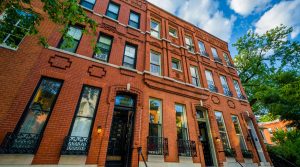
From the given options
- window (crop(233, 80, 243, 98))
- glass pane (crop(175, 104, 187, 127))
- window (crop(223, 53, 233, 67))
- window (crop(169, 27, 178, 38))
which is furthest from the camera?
window (crop(223, 53, 233, 67))

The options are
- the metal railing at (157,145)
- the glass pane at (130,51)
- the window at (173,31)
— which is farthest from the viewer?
the window at (173,31)

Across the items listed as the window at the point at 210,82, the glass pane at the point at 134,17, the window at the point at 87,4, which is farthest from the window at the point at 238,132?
the window at the point at 87,4

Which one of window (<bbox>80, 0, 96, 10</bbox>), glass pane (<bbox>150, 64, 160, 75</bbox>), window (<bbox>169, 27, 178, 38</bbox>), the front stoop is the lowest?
the front stoop

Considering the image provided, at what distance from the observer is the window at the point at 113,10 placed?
977cm

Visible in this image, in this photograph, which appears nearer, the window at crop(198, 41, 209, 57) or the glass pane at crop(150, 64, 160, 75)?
the glass pane at crop(150, 64, 160, 75)

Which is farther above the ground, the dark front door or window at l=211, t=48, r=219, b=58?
window at l=211, t=48, r=219, b=58

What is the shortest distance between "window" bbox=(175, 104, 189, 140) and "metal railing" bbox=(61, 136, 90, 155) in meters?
4.56

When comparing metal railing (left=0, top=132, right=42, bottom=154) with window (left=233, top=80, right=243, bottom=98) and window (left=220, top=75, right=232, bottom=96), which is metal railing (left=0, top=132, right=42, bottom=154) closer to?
window (left=220, top=75, right=232, bottom=96)

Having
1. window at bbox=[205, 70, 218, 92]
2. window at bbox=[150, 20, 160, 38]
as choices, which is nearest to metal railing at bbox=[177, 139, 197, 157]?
window at bbox=[205, 70, 218, 92]

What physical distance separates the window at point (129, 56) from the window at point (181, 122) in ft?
11.8

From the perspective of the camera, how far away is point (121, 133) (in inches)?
281

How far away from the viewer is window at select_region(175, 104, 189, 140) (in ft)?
26.8

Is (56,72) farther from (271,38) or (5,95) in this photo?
(271,38)

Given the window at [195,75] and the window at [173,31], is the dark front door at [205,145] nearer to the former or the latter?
the window at [195,75]
